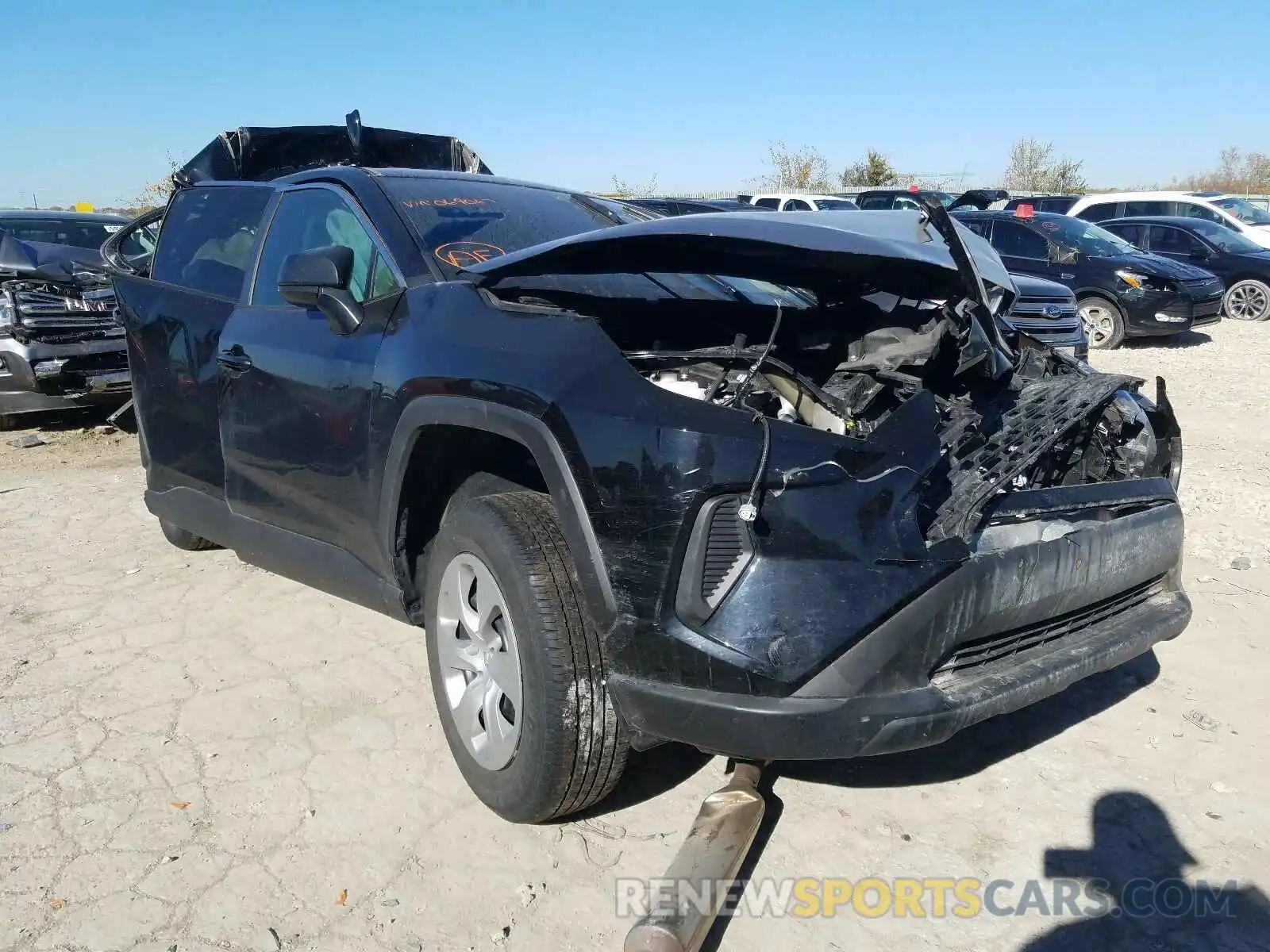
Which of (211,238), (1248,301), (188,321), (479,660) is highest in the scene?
(211,238)

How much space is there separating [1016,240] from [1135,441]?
1075 cm

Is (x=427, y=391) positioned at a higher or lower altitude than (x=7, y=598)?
higher

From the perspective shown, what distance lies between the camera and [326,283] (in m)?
3.12

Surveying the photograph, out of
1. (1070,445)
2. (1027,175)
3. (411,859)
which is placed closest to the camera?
(411,859)

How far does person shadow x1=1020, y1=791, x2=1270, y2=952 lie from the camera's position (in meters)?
2.29

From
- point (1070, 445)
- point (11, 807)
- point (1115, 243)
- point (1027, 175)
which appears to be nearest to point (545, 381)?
point (1070, 445)

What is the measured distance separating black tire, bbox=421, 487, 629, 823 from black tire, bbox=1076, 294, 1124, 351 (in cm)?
1152

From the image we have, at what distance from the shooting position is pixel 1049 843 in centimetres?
267

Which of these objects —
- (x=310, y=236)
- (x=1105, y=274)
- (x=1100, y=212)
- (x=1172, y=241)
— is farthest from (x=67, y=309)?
(x=1100, y=212)

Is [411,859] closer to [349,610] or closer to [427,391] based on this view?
[427,391]

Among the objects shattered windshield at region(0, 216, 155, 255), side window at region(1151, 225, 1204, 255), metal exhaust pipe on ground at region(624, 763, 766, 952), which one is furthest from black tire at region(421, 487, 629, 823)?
side window at region(1151, 225, 1204, 255)

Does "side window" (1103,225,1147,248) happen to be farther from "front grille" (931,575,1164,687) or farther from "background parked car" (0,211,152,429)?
"front grille" (931,575,1164,687)

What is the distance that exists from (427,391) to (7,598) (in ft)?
9.49

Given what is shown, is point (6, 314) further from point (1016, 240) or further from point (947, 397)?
point (1016, 240)
